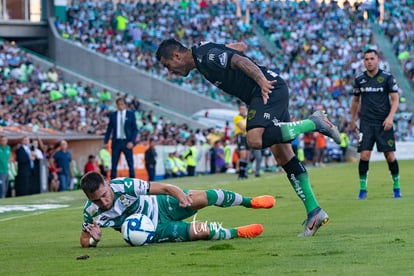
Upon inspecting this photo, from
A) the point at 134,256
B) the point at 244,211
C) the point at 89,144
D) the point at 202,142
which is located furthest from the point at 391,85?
the point at 202,142

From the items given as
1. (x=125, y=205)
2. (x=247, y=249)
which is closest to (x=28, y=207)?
(x=125, y=205)

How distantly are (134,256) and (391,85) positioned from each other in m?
8.11

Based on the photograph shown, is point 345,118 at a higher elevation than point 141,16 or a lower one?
lower

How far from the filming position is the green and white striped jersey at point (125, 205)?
1037cm

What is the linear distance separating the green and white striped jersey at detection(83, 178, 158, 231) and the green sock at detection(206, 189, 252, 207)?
0.55 m

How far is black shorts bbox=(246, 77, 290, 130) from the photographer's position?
36.5 ft

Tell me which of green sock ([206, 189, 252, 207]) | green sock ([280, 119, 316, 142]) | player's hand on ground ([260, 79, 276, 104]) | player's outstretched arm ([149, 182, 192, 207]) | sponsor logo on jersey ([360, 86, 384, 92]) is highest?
player's hand on ground ([260, 79, 276, 104])

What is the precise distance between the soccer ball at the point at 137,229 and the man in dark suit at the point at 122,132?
40.1 feet

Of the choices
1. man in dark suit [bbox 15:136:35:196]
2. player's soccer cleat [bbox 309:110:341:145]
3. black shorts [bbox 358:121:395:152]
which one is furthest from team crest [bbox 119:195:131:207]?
man in dark suit [bbox 15:136:35:196]

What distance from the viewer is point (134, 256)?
9484mm

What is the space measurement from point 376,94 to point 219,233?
6.72 metres

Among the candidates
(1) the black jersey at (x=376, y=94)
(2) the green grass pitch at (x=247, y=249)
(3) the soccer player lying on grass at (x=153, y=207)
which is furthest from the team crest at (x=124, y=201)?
(1) the black jersey at (x=376, y=94)

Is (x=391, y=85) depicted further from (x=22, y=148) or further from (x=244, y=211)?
(x=22, y=148)

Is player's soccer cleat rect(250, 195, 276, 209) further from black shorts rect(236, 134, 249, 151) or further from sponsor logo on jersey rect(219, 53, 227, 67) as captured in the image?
black shorts rect(236, 134, 249, 151)
